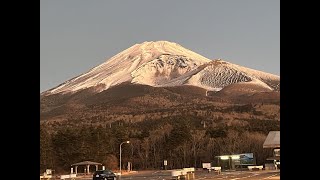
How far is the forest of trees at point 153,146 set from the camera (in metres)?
20.5

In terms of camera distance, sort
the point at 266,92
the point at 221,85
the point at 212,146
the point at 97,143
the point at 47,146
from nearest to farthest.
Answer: the point at 47,146 < the point at 97,143 < the point at 212,146 < the point at 266,92 < the point at 221,85

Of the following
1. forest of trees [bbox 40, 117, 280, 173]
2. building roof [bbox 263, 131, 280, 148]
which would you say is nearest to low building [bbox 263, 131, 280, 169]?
building roof [bbox 263, 131, 280, 148]

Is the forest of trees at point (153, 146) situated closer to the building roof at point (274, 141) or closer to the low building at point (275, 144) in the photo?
the low building at point (275, 144)

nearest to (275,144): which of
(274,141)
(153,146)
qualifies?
(274,141)

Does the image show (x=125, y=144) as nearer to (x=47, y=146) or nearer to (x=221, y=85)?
(x=47, y=146)

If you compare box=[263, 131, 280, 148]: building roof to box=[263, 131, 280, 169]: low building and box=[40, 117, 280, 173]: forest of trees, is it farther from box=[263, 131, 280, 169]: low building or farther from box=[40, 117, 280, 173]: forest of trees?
box=[40, 117, 280, 173]: forest of trees

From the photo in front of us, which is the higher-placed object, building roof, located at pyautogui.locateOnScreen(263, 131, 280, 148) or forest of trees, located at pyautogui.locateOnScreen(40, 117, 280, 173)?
building roof, located at pyautogui.locateOnScreen(263, 131, 280, 148)

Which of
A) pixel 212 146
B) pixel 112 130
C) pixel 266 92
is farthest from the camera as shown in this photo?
pixel 266 92

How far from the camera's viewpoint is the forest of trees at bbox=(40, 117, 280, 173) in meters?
20.5

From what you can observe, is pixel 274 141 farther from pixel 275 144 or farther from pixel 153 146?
pixel 153 146

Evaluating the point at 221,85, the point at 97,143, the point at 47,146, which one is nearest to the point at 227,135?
Answer: the point at 97,143

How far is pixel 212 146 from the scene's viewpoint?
23.0 m

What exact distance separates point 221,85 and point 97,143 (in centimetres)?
2022
